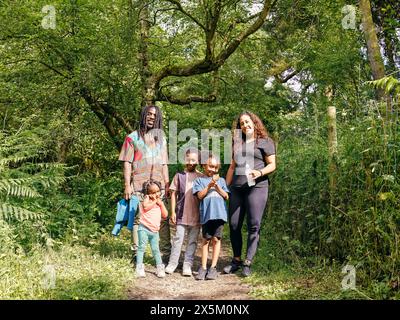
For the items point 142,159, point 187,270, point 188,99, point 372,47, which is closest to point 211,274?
point 187,270

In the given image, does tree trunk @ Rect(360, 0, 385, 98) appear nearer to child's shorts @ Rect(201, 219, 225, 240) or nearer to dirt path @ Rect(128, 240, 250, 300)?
child's shorts @ Rect(201, 219, 225, 240)

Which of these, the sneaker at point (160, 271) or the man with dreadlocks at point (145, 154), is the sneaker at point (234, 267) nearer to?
the sneaker at point (160, 271)

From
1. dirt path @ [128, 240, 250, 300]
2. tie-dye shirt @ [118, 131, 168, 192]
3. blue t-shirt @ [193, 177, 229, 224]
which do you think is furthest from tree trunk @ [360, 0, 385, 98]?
dirt path @ [128, 240, 250, 300]

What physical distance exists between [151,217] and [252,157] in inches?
57.9

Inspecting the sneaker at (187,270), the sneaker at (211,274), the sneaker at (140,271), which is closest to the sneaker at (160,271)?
the sneaker at (140,271)

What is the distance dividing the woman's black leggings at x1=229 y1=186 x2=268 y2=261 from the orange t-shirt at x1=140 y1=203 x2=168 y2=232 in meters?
0.95

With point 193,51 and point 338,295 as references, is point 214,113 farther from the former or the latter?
point 338,295

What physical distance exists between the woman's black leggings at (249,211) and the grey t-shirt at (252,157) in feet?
0.33

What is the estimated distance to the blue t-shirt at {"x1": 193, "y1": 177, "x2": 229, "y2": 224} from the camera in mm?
5793

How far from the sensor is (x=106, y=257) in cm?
638

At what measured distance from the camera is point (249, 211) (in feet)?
19.2

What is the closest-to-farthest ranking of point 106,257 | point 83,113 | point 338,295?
point 338,295, point 106,257, point 83,113
